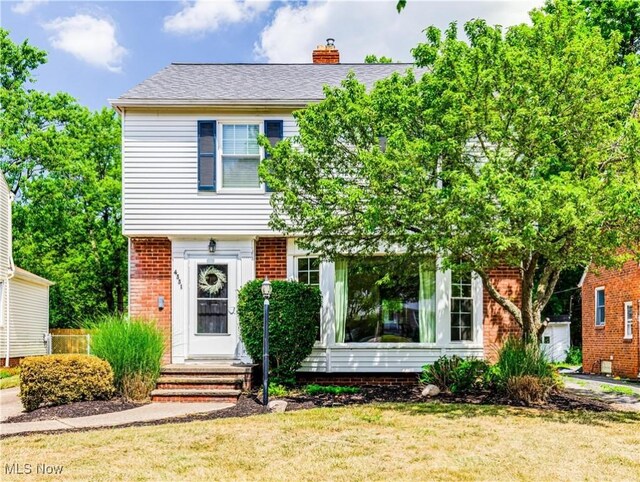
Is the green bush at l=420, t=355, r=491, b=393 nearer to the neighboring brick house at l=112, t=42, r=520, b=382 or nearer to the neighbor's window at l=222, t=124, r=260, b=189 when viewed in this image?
the neighboring brick house at l=112, t=42, r=520, b=382

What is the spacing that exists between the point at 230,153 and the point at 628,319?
13.0 m

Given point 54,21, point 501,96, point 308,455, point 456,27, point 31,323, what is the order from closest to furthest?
point 308,455, point 501,96, point 456,27, point 54,21, point 31,323

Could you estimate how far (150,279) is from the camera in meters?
12.9

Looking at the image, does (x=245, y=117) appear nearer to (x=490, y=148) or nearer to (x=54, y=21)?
(x=490, y=148)

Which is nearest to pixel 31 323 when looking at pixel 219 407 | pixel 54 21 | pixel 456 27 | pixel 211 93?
pixel 54 21

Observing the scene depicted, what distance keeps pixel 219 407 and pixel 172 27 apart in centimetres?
743

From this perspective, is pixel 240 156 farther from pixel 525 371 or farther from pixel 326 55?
pixel 525 371

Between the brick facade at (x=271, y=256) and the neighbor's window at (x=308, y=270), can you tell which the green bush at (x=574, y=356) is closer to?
the neighbor's window at (x=308, y=270)

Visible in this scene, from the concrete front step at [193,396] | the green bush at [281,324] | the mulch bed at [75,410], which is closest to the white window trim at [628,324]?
the green bush at [281,324]

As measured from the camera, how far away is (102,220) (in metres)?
28.3

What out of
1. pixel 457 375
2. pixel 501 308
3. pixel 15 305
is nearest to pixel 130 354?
pixel 457 375

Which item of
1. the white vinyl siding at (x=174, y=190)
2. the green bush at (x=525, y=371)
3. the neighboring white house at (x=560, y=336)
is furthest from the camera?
the neighboring white house at (x=560, y=336)

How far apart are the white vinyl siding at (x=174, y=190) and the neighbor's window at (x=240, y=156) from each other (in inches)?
5.7

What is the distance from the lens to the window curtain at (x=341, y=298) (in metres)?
12.8
